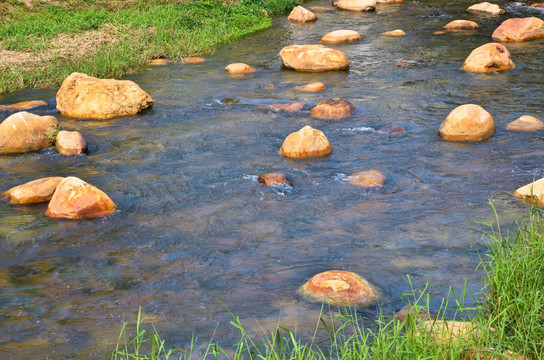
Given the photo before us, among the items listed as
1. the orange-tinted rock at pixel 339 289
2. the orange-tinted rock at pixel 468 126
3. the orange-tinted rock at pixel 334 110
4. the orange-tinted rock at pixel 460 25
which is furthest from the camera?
the orange-tinted rock at pixel 460 25

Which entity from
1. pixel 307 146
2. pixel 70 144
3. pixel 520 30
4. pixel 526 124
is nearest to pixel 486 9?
pixel 520 30

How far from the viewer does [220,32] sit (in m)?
15.7

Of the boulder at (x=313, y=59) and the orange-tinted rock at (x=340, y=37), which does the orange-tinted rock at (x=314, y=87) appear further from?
the orange-tinted rock at (x=340, y=37)

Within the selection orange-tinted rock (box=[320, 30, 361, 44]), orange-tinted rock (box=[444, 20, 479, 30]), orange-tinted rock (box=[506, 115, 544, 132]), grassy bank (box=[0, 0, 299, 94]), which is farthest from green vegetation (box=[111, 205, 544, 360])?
orange-tinted rock (box=[444, 20, 479, 30])

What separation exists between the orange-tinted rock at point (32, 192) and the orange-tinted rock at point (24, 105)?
3.76 meters

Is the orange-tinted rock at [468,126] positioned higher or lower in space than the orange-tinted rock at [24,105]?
lower

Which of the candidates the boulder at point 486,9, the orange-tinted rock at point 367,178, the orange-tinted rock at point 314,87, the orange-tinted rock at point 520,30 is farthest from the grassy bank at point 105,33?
the orange-tinted rock at point 367,178

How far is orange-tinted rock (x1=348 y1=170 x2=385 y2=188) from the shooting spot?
748cm

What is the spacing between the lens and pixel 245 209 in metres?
6.91

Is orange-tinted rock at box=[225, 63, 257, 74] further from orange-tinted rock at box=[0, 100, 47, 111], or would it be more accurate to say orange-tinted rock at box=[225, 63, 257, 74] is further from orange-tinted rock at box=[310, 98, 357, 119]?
orange-tinted rock at box=[0, 100, 47, 111]

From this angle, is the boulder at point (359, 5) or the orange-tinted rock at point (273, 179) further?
the boulder at point (359, 5)

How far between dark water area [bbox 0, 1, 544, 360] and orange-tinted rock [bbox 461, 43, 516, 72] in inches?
12.7

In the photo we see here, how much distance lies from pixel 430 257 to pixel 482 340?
80.1 inches

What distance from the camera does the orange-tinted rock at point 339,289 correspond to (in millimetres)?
5020
